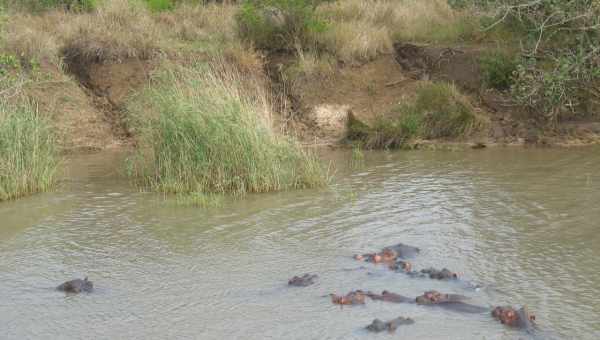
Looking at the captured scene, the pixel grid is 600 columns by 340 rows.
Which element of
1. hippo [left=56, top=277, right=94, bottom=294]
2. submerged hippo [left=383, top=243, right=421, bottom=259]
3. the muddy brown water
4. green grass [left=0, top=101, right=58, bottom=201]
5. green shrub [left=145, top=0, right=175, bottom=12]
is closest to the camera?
the muddy brown water

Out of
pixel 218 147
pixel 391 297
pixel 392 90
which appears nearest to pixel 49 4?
pixel 392 90

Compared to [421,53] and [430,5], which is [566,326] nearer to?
[421,53]

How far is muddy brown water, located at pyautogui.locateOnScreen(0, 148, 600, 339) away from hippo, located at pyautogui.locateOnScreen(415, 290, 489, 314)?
0.08 meters

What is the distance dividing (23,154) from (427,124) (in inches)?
308

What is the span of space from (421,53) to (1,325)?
13.0 metres

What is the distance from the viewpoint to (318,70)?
1691 cm

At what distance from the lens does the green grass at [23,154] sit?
10.4m

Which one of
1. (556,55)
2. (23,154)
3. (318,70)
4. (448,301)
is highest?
(556,55)

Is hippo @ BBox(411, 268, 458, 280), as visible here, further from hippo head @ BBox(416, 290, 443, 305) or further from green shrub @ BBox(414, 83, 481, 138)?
green shrub @ BBox(414, 83, 481, 138)

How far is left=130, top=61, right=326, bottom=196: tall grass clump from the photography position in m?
10.5

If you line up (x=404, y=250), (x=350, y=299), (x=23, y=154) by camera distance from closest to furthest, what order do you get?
(x=350, y=299)
(x=404, y=250)
(x=23, y=154)

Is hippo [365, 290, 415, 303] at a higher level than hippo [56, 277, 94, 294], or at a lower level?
higher

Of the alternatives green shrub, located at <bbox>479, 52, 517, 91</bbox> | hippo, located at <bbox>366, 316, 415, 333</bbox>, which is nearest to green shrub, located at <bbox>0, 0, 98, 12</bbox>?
green shrub, located at <bbox>479, 52, 517, 91</bbox>

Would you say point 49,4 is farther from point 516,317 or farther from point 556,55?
point 516,317
